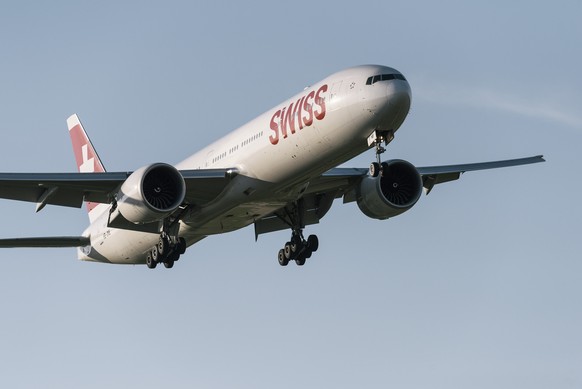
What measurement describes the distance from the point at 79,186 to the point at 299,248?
950 cm

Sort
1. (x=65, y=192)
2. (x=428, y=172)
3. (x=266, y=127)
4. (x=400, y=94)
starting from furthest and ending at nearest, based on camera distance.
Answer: (x=428, y=172), (x=65, y=192), (x=266, y=127), (x=400, y=94)

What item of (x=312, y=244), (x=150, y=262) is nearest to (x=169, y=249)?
(x=150, y=262)

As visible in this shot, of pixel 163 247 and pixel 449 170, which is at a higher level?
pixel 449 170

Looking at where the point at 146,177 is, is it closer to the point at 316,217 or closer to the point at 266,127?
the point at 266,127

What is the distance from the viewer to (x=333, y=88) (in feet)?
125

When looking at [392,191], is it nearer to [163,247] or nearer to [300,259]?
[300,259]

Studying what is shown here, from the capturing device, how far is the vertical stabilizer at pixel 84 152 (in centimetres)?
5384

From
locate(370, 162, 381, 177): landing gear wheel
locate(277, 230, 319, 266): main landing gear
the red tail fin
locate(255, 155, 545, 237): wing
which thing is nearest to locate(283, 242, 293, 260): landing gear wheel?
→ locate(277, 230, 319, 266): main landing gear

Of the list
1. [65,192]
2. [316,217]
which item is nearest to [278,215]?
[316,217]

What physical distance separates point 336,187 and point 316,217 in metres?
2.10

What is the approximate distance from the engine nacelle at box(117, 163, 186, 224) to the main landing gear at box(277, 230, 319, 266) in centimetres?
750

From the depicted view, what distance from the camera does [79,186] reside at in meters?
42.2

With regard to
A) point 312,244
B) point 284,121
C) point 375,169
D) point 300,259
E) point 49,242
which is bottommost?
point 300,259

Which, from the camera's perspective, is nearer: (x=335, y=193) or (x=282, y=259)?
(x=335, y=193)
